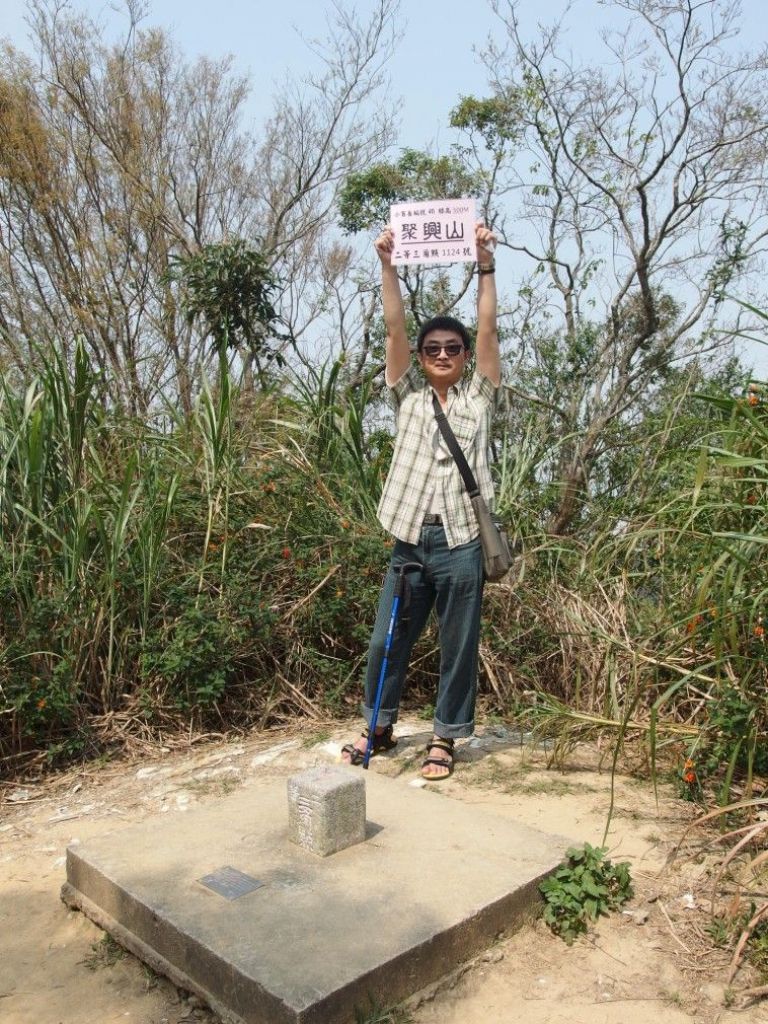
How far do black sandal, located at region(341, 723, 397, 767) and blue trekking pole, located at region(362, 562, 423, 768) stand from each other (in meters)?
0.03

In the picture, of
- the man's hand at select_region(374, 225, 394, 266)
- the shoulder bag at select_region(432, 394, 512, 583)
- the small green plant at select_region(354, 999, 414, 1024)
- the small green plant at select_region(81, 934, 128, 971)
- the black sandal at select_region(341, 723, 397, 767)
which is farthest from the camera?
the black sandal at select_region(341, 723, 397, 767)

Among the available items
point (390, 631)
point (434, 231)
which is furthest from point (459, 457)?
point (434, 231)

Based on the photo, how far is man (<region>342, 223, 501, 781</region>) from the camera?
3.46 meters

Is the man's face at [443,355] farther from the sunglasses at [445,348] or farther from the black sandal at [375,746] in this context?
the black sandal at [375,746]

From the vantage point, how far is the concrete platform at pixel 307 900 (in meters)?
2.18

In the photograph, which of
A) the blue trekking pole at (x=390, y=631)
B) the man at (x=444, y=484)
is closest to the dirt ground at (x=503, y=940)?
the blue trekking pole at (x=390, y=631)

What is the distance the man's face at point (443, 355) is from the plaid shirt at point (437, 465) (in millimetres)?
76

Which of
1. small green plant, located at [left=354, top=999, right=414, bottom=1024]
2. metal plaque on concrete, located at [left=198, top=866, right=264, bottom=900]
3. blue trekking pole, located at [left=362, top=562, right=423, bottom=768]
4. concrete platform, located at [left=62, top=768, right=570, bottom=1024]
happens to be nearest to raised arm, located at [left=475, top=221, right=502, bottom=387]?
blue trekking pole, located at [left=362, top=562, right=423, bottom=768]

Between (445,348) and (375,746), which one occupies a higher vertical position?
(445,348)

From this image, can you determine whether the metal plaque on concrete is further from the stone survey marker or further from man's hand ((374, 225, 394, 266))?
man's hand ((374, 225, 394, 266))

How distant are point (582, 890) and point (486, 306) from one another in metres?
2.00

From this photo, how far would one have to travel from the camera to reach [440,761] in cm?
361

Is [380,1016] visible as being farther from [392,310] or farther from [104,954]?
[392,310]

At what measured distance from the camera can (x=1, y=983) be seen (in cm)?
243
